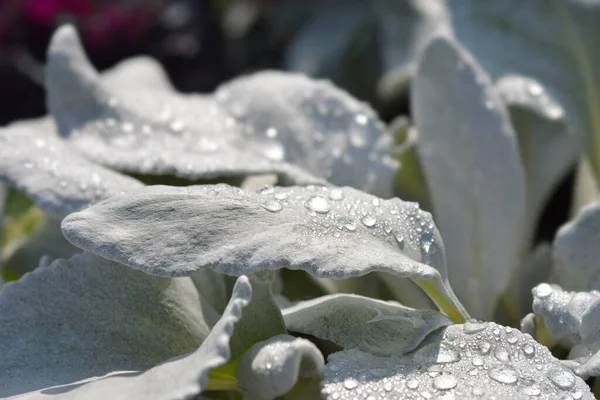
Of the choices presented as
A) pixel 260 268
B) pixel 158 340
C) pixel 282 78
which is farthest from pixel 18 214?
pixel 260 268

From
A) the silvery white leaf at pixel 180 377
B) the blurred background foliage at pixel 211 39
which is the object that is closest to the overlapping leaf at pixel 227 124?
the silvery white leaf at pixel 180 377

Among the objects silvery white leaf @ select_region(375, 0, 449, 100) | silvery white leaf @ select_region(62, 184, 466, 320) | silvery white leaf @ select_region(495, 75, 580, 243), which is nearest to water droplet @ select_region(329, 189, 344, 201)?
silvery white leaf @ select_region(62, 184, 466, 320)

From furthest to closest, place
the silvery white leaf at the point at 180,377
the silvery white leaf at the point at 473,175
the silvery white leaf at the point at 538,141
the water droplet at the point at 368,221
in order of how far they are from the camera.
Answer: the silvery white leaf at the point at 538,141 → the silvery white leaf at the point at 473,175 → the water droplet at the point at 368,221 → the silvery white leaf at the point at 180,377

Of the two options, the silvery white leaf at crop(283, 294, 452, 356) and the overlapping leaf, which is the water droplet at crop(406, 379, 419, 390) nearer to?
the silvery white leaf at crop(283, 294, 452, 356)

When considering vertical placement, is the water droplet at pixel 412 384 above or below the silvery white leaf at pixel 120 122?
below

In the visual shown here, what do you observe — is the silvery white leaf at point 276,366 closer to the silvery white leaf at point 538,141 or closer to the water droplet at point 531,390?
the water droplet at point 531,390

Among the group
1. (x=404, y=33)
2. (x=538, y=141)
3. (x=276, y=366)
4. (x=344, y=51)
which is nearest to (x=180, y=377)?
(x=276, y=366)

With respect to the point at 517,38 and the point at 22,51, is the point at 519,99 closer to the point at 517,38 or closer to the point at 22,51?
the point at 517,38
